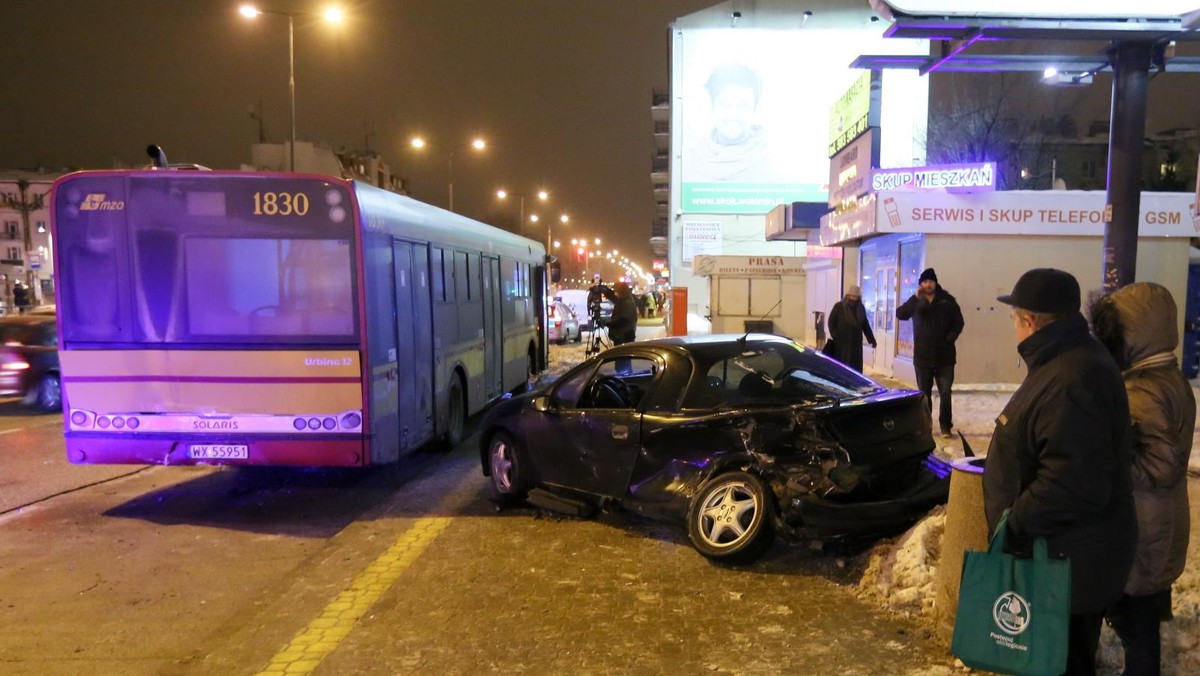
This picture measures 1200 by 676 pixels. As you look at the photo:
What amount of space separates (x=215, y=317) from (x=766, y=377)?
4.64 m

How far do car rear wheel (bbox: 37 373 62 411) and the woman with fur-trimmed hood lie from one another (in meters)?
14.3

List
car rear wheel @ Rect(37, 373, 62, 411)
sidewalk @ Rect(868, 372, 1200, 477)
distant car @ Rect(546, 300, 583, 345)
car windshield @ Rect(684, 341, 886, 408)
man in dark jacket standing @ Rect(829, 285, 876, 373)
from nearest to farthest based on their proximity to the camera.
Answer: car windshield @ Rect(684, 341, 886, 408)
sidewalk @ Rect(868, 372, 1200, 477)
man in dark jacket standing @ Rect(829, 285, 876, 373)
car rear wheel @ Rect(37, 373, 62, 411)
distant car @ Rect(546, 300, 583, 345)

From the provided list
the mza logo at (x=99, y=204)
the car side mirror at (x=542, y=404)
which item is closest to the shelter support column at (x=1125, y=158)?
the car side mirror at (x=542, y=404)

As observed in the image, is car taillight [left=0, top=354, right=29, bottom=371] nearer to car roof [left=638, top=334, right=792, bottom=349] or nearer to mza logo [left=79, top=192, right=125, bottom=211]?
mza logo [left=79, top=192, right=125, bottom=211]

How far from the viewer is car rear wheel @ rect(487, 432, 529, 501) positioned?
264 inches

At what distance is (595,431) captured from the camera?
6.06 metres

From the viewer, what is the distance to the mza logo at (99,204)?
22.0ft

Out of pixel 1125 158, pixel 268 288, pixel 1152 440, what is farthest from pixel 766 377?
pixel 1125 158

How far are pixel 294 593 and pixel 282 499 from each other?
117 inches

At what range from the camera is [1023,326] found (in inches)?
112

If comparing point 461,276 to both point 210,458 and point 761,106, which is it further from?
point 761,106

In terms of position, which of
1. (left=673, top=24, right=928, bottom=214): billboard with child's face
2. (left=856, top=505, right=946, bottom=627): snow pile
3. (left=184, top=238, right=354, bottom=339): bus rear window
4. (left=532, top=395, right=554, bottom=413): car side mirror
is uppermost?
(left=673, top=24, right=928, bottom=214): billboard with child's face

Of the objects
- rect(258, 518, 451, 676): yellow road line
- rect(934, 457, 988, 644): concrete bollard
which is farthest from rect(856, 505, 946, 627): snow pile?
rect(258, 518, 451, 676): yellow road line

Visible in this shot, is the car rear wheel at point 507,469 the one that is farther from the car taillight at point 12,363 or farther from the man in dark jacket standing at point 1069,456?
the car taillight at point 12,363
